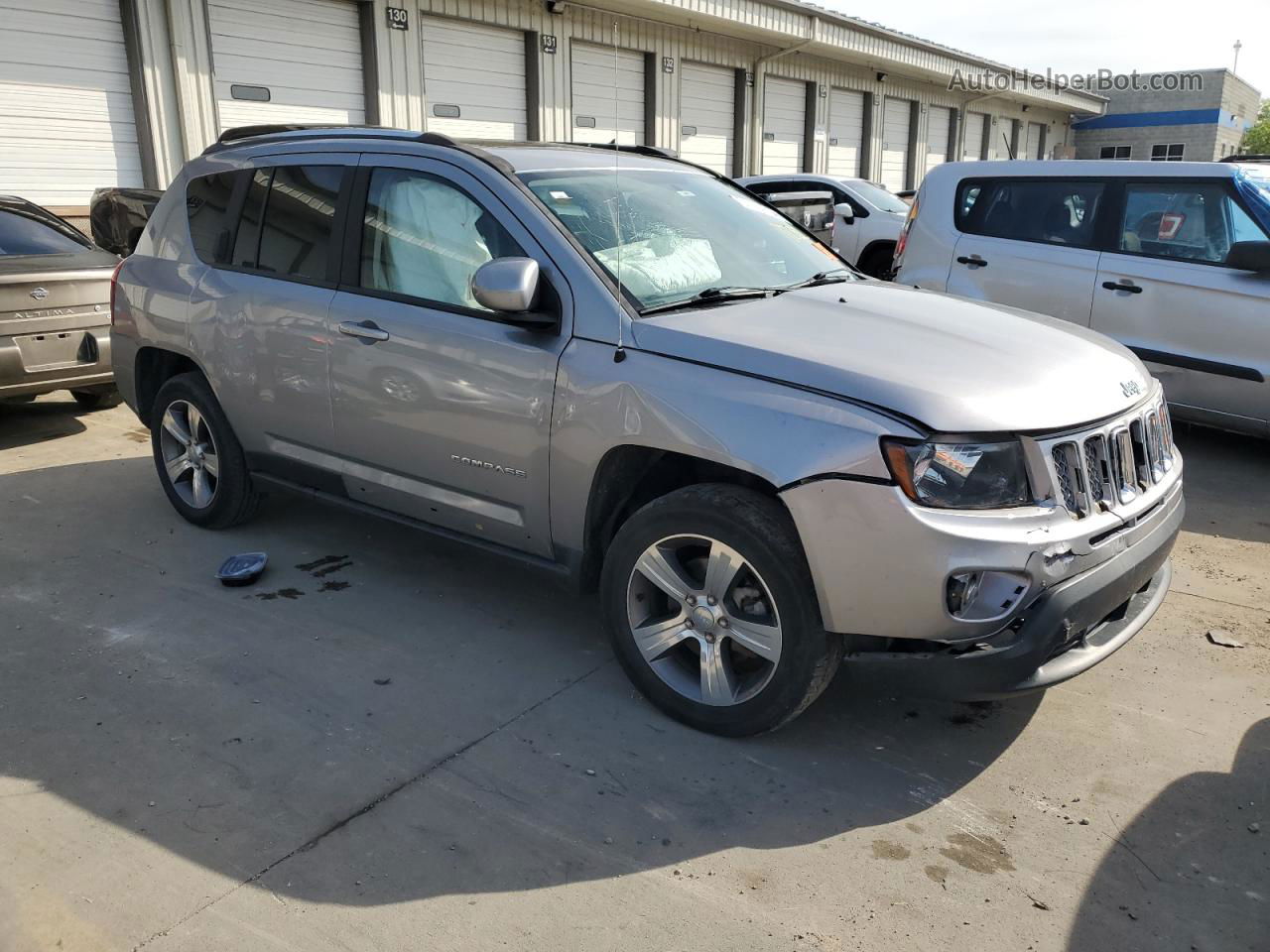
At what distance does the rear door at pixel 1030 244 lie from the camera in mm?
6695

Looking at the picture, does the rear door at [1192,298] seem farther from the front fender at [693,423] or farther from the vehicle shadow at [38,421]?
the vehicle shadow at [38,421]

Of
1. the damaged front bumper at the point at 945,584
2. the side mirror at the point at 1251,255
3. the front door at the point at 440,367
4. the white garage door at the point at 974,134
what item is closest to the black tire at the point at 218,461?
the front door at the point at 440,367

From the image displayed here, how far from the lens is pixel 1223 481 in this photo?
6.11 m

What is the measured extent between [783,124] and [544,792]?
20.3 metres

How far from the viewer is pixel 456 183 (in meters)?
3.82

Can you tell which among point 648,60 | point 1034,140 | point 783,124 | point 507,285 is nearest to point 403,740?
point 507,285

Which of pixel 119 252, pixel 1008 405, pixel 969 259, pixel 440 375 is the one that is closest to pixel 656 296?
pixel 440 375

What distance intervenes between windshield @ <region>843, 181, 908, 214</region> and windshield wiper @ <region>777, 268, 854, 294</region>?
26.3ft

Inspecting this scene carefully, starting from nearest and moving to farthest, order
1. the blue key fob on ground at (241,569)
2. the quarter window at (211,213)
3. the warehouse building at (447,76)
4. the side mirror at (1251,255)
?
the blue key fob on ground at (241,569) < the quarter window at (211,213) < the side mirror at (1251,255) < the warehouse building at (447,76)

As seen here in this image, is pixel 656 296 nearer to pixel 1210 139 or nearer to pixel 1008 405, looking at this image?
pixel 1008 405

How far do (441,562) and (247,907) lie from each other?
235 cm

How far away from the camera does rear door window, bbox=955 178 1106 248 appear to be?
22.1 feet

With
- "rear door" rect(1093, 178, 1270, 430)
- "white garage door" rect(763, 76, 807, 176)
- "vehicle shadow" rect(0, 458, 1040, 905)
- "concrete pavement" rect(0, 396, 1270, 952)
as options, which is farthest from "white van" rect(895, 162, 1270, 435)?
"white garage door" rect(763, 76, 807, 176)

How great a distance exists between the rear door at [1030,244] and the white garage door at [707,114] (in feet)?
38.3
